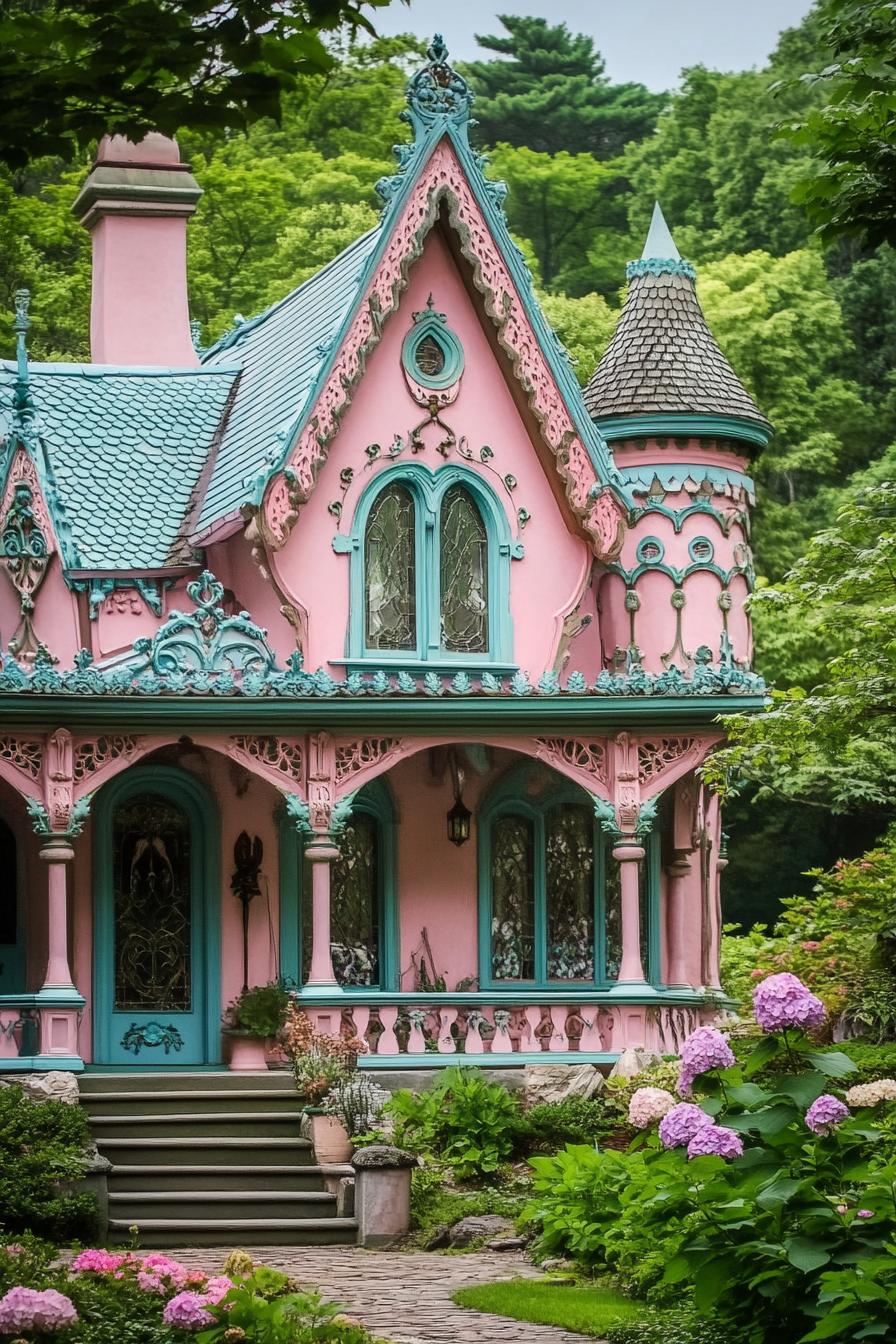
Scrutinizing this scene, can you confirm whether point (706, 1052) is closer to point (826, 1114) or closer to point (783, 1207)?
point (826, 1114)

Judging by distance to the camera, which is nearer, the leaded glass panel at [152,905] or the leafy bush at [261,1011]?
the leafy bush at [261,1011]

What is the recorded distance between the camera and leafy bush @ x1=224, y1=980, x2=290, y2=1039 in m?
23.8

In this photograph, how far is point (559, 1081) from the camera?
916 inches

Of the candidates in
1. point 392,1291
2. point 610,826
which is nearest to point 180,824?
point 610,826

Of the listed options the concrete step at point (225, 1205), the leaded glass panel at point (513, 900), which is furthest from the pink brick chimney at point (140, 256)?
the concrete step at point (225, 1205)

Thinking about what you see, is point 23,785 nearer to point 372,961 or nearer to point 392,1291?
point 372,961

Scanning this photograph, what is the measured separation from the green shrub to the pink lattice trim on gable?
19.2 ft

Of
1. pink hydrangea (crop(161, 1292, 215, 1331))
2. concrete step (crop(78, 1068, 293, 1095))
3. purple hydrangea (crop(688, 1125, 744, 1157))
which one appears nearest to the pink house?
concrete step (crop(78, 1068, 293, 1095))

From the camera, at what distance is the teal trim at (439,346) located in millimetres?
25359

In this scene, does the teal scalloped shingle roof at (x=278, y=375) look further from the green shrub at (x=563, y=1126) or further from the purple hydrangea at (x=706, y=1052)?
the purple hydrangea at (x=706, y=1052)

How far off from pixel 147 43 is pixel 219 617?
1353 centimetres

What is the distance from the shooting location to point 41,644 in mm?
23172

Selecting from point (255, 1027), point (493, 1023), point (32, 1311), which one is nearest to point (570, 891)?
point (493, 1023)

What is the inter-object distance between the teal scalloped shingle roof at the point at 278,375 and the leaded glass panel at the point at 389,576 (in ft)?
4.23
